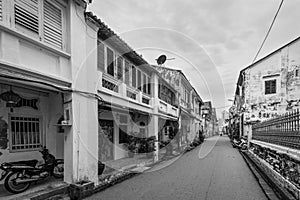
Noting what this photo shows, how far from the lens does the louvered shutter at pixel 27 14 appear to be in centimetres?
481

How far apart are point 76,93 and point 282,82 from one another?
1764 centimetres

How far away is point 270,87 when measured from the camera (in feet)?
63.2

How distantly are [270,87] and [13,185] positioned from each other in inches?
768

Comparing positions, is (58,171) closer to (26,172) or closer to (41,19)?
(26,172)

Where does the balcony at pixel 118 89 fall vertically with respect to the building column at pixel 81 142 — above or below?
above

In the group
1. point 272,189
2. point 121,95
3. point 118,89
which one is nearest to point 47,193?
point 121,95

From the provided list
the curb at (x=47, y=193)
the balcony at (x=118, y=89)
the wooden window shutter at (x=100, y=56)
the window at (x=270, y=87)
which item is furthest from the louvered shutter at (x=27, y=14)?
the window at (x=270, y=87)

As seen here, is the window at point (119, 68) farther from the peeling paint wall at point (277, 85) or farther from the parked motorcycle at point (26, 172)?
the peeling paint wall at point (277, 85)

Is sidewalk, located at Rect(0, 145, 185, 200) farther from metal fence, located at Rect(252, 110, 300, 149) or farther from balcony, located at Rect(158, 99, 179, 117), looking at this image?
metal fence, located at Rect(252, 110, 300, 149)

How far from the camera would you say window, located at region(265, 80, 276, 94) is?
62.4 ft

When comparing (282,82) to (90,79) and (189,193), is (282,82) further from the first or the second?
(90,79)

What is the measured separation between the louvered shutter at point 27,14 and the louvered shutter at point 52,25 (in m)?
0.26

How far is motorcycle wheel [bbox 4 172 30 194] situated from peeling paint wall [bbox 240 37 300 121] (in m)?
18.7

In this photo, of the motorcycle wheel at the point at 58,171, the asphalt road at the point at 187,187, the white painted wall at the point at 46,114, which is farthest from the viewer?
the motorcycle wheel at the point at 58,171
